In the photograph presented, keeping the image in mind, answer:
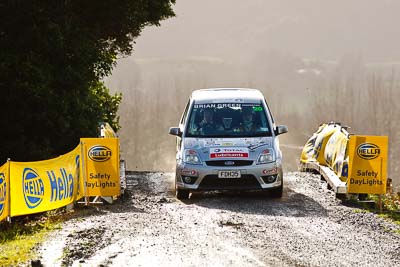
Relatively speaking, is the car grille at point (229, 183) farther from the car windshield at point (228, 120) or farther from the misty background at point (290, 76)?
the misty background at point (290, 76)

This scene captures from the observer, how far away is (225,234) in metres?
10.9

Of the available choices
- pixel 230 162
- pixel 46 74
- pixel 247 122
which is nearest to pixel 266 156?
pixel 230 162

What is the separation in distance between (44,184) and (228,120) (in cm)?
425

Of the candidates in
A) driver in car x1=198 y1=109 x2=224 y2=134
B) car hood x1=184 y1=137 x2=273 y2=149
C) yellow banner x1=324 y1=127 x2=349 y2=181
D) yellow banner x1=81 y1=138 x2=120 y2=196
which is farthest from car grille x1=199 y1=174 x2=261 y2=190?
yellow banner x1=324 y1=127 x2=349 y2=181

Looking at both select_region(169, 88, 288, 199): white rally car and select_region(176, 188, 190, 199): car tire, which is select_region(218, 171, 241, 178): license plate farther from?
select_region(176, 188, 190, 199): car tire

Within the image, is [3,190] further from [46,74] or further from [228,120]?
[46,74]

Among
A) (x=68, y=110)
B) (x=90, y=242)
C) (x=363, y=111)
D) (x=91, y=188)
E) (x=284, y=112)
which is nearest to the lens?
(x=90, y=242)

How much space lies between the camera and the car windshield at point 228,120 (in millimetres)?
15406

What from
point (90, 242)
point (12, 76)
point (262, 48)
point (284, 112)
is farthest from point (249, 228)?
point (262, 48)

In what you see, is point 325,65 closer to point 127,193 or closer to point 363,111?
point 363,111

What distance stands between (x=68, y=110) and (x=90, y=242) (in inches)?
399

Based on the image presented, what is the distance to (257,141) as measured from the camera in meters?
15.0

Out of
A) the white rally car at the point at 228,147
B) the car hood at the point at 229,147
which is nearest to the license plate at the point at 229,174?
the white rally car at the point at 228,147

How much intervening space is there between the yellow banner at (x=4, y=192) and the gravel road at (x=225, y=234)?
1183mm
